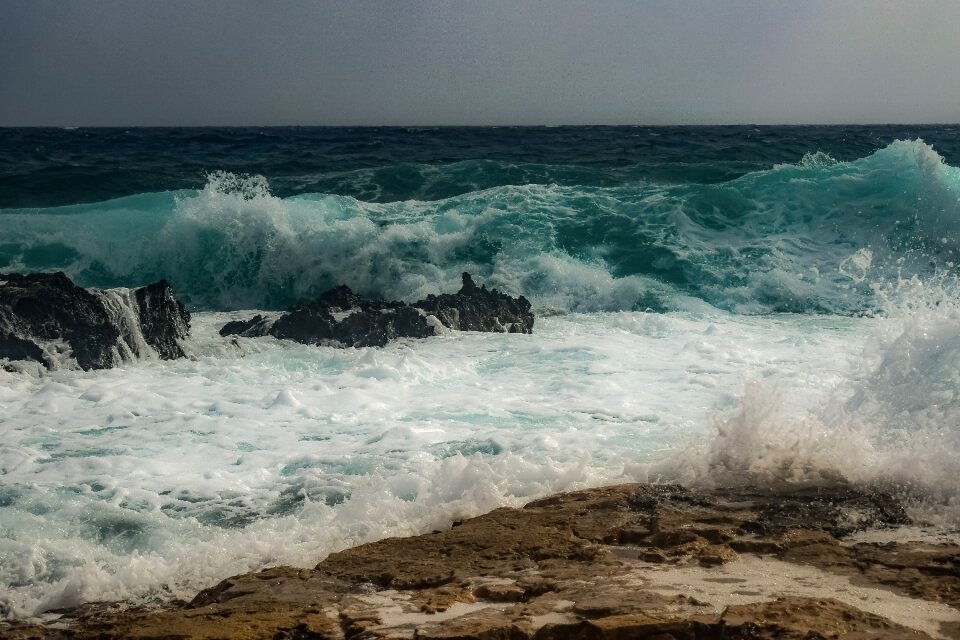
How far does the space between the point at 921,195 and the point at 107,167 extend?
57.7 ft

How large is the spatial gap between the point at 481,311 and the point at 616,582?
6.65m

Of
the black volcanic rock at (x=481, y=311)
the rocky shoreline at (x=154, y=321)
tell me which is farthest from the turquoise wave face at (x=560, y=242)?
the rocky shoreline at (x=154, y=321)

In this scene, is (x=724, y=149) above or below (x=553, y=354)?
above

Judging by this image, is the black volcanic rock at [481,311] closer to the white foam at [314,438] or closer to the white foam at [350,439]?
the white foam at [314,438]

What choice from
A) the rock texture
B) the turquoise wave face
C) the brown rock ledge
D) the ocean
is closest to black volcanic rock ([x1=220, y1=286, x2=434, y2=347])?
the rock texture

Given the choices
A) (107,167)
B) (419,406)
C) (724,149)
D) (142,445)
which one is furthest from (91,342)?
(724,149)

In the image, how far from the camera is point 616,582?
11.8 feet

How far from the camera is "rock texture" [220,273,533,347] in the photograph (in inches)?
367

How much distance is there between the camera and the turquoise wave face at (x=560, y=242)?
1307 centimetres

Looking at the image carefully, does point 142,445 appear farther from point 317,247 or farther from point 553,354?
point 317,247

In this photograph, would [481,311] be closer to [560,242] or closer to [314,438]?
[314,438]

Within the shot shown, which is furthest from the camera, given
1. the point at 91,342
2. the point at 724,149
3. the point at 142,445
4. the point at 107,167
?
the point at 724,149

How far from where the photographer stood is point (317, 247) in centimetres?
1407

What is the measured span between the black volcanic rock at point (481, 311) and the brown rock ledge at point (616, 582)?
5260 millimetres
